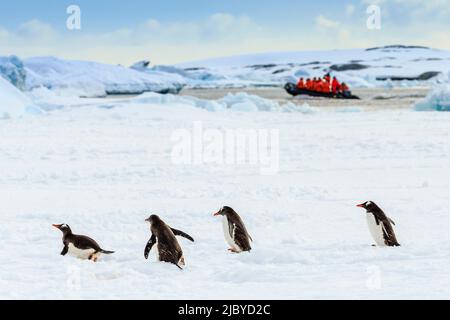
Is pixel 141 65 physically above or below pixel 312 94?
above

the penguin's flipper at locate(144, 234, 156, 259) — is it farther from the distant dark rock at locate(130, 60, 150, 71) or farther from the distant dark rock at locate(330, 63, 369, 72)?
the distant dark rock at locate(330, 63, 369, 72)

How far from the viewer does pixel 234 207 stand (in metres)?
7.02

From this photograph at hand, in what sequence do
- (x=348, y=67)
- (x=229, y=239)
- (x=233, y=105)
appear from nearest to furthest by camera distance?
(x=229, y=239) → (x=233, y=105) → (x=348, y=67)

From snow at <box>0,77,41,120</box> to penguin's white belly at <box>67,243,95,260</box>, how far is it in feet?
47.4

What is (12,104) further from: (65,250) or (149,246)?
(149,246)

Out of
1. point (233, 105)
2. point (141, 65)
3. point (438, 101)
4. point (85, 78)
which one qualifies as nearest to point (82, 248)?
point (233, 105)

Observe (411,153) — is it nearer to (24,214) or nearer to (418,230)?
(418,230)

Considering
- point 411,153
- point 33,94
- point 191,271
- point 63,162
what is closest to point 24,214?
point 191,271

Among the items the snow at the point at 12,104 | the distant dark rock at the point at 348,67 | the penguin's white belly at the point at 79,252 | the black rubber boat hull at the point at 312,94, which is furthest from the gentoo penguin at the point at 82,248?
the distant dark rock at the point at 348,67

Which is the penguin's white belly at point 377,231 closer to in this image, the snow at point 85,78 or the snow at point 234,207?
the snow at point 234,207

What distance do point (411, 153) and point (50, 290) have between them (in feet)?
28.1

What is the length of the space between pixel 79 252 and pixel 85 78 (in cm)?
4308

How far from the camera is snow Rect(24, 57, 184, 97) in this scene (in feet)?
144

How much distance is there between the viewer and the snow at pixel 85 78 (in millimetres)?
43844
